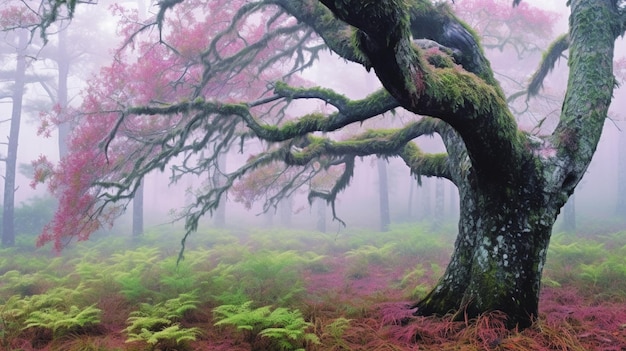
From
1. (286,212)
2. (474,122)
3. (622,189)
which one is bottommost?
(286,212)

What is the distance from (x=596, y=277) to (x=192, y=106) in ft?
26.0

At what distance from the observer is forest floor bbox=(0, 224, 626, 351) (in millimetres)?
4422

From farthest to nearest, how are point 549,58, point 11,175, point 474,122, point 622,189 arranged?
point 622,189 < point 11,175 < point 549,58 < point 474,122

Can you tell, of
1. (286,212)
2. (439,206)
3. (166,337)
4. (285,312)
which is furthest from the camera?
(286,212)

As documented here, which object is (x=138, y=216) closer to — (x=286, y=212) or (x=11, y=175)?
(x=11, y=175)

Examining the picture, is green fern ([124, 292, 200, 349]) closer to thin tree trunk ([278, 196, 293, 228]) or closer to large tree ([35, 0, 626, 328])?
large tree ([35, 0, 626, 328])

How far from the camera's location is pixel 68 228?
7688 mm

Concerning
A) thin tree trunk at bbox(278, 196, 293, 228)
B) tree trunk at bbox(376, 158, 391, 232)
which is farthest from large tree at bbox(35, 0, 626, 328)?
thin tree trunk at bbox(278, 196, 293, 228)

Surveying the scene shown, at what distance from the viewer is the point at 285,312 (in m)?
5.04

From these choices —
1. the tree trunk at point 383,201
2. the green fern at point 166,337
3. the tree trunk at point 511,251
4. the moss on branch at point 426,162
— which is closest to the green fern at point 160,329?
the green fern at point 166,337

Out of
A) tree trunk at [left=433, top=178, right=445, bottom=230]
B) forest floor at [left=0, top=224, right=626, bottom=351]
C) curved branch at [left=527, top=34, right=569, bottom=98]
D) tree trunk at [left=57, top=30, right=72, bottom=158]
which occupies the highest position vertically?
tree trunk at [left=57, top=30, right=72, bottom=158]

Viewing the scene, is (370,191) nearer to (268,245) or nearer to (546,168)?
(268,245)

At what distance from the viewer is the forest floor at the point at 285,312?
4422 mm

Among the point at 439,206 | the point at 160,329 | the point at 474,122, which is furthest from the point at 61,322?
the point at 439,206
